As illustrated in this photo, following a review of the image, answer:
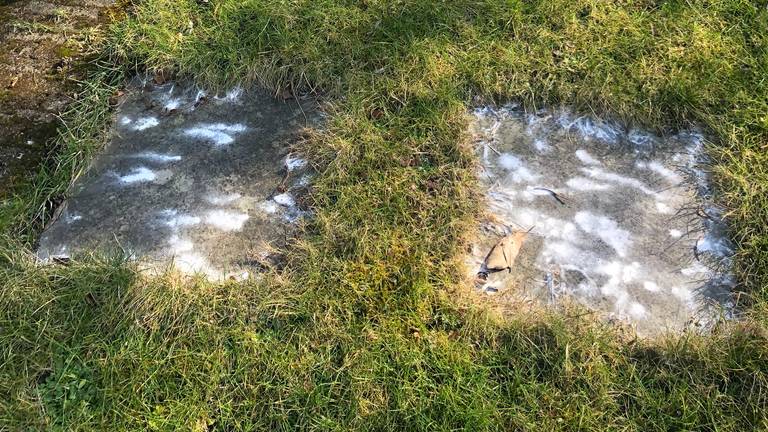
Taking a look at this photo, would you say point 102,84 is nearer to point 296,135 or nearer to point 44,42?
Answer: point 44,42

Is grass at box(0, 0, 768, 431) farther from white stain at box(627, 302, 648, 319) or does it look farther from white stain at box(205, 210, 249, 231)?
white stain at box(205, 210, 249, 231)

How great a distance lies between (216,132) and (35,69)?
1.00 meters

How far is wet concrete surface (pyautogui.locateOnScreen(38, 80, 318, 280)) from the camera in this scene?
2.46 metres

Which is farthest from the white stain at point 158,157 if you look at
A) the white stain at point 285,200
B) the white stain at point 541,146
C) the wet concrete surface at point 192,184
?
the white stain at point 541,146

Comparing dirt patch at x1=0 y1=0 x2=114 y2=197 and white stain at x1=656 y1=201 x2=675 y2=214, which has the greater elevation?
dirt patch at x1=0 y1=0 x2=114 y2=197

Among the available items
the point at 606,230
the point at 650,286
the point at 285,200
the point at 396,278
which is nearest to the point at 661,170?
the point at 606,230

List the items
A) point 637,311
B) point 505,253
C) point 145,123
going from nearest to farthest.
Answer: point 637,311, point 505,253, point 145,123

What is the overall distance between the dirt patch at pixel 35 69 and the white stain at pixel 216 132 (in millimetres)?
633

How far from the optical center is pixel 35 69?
2973 mm

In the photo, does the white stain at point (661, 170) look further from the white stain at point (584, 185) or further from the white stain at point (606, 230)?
the white stain at point (606, 230)

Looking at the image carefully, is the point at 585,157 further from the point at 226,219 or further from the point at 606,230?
the point at 226,219

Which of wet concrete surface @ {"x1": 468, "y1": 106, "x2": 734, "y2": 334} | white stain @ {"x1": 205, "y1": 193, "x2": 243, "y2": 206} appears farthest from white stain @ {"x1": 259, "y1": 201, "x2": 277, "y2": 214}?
wet concrete surface @ {"x1": 468, "y1": 106, "x2": 734, "y2": 334}

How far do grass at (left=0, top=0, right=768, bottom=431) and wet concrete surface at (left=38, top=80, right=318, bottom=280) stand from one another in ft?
0.34

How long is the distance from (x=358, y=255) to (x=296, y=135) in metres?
0.73
